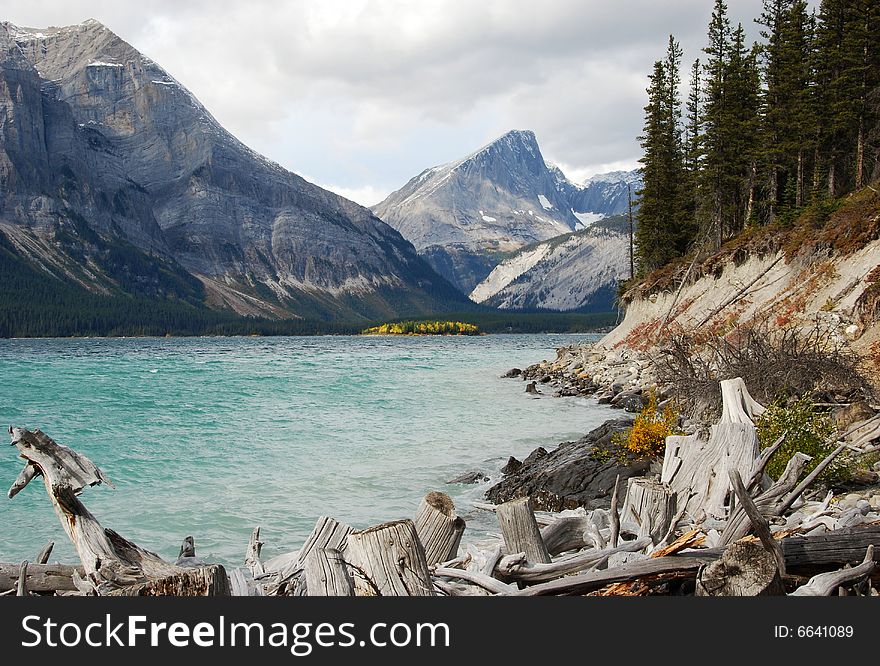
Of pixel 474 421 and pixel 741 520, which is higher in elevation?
pixel 741 520

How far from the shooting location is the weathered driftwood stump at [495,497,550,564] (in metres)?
5.79

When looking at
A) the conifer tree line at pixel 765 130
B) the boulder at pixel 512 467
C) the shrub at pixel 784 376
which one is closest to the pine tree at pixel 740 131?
the conifer tree line at pixel 765 130

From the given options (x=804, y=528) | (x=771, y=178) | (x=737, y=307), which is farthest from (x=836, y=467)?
(x=771, y=178)

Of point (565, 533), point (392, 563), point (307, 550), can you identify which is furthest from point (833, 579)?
point (307, 550)

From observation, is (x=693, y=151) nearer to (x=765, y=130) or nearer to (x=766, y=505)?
(x=765, y=130)

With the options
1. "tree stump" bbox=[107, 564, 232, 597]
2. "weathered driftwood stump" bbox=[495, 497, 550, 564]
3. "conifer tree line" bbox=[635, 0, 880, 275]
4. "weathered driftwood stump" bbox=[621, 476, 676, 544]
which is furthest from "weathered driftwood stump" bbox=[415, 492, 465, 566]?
"conifer tree line" bbox=[635, 0, 880, 275]

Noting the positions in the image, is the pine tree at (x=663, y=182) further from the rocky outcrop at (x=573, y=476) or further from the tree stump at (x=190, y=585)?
the tree stump at (x=190, y=585)

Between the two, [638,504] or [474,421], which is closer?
[638,504]

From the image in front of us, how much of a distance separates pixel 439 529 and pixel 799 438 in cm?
710

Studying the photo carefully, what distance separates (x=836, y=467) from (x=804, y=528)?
15.1ft

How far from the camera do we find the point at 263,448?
21.8 meters

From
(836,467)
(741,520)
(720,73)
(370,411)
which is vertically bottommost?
(370,411)

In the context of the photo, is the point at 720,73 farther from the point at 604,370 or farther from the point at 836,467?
the point at 836,467

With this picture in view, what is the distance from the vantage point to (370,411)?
31.1 meters
